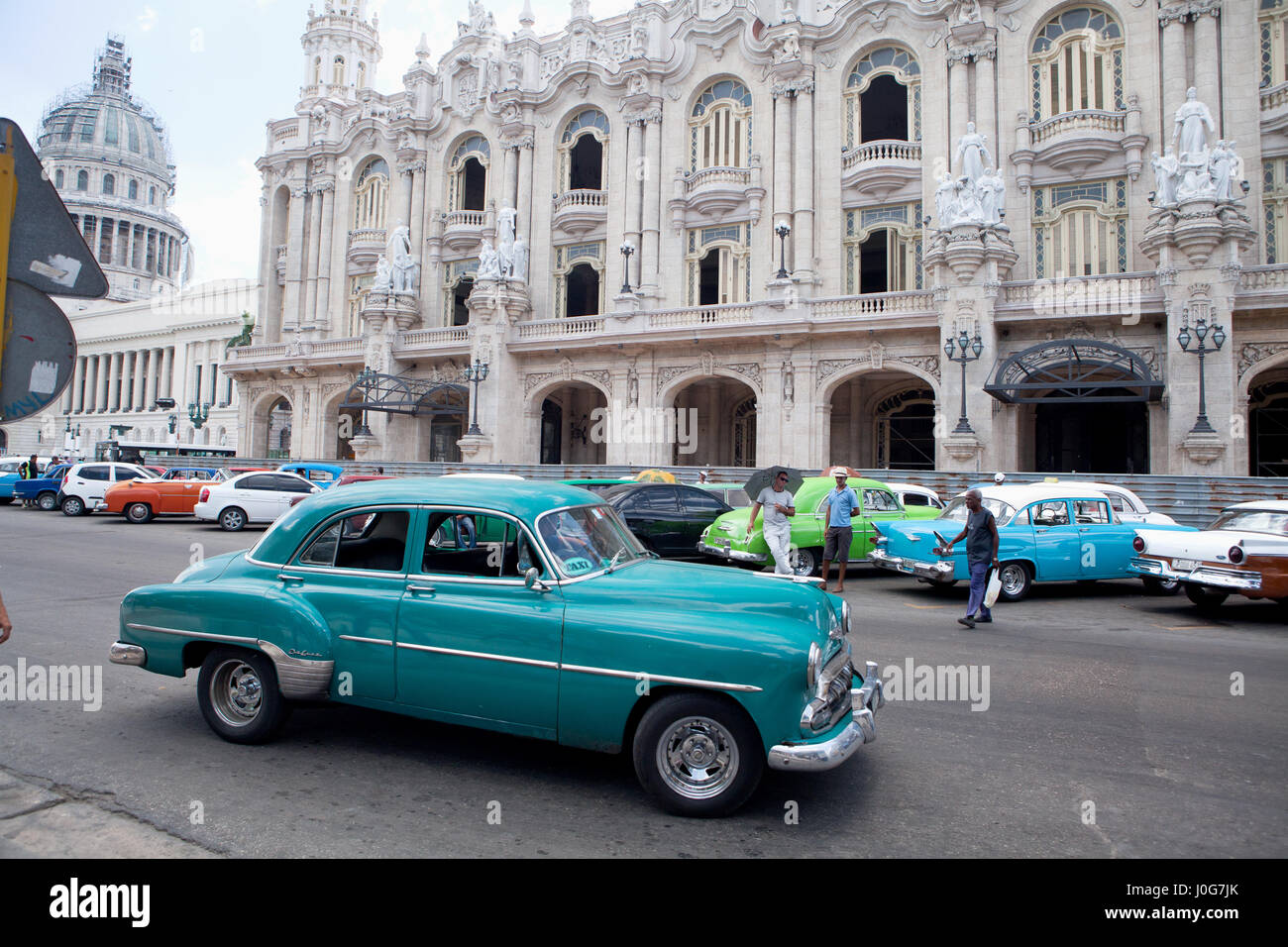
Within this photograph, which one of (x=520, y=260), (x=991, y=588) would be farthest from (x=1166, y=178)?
(x=520, y=260)

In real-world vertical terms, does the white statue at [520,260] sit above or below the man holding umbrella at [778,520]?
→ above

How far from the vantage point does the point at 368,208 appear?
122 ft

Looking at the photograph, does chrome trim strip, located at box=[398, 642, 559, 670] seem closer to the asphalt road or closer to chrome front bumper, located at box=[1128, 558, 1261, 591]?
the asphalt road

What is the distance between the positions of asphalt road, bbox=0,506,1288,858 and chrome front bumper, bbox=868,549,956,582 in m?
3.66

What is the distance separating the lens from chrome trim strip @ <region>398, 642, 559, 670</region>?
4.26 m

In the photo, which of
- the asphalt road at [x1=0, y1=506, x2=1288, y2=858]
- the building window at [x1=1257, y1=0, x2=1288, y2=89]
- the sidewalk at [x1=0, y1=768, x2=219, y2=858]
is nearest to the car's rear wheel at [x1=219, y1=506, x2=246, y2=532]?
the asphalt road at [x1=0, y1=506, x2=1288, y2=858]

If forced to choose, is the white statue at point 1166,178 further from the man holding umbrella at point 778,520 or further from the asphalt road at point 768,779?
the asphalt road at point 768,779

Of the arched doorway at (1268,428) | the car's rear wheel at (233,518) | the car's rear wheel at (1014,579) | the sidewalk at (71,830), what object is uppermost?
the arched doorway at (1268,428)

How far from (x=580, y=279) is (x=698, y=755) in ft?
98.8

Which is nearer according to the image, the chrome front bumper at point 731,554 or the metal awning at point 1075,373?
the chrome front bumper at point 731,554

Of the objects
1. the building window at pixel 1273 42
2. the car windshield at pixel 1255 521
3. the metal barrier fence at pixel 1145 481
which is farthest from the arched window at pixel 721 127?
the car windshield at pixel 1255 521

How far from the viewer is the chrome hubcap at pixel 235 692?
500 centimetres

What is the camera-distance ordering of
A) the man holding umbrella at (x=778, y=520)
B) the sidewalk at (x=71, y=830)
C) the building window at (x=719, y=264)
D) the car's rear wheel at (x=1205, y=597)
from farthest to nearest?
the building window at (x=719, y=264)
the man holding umbrella at (x=778, y=520)
the car's rear wheel at (x=1205, y=597)
the sidewalk at (x=71, y=830)

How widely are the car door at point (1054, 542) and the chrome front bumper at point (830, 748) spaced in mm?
8605
